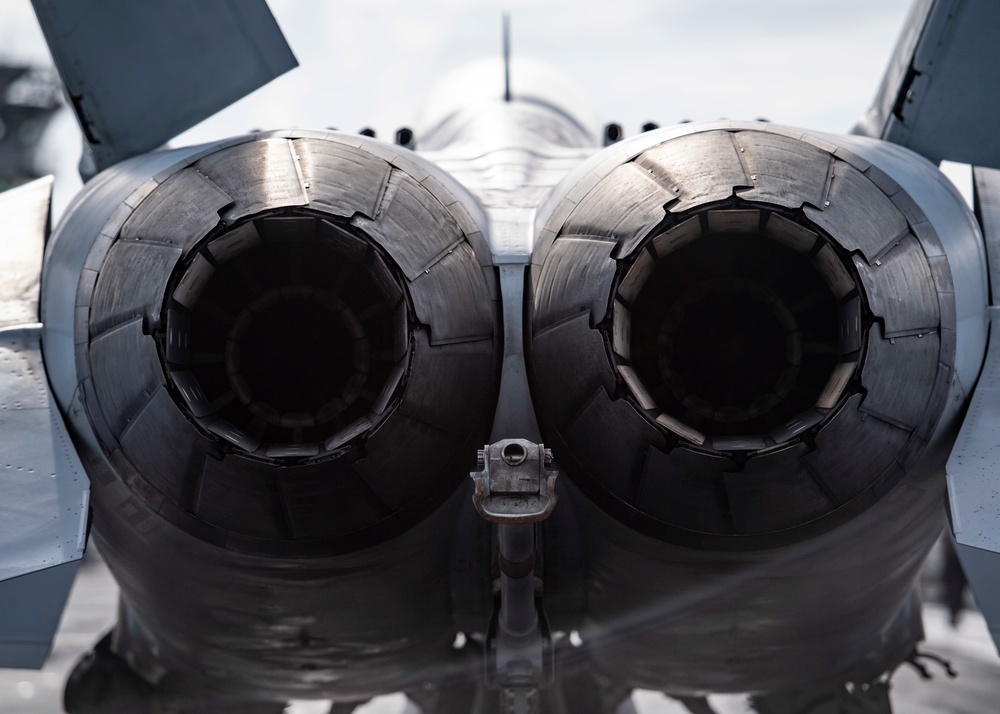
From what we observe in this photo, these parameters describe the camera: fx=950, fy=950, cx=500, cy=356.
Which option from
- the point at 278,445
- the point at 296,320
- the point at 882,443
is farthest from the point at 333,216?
the point at 882,443

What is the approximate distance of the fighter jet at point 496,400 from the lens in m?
3.29

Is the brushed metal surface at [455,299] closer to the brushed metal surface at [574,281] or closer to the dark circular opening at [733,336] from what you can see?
the brushed metal surface at [574,281]

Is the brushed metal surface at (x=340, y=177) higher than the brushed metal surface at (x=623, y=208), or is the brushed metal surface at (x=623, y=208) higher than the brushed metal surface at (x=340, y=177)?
the brushed metal surface at (x=340, y=177)

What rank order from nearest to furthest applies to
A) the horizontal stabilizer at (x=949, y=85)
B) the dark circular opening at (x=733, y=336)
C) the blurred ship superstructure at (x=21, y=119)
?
the dark circular opening at (x=733, y=336) < the horizontal stabilizer at (x=949, y=85) < the blurred ship superstructure at (x=21, y=119)

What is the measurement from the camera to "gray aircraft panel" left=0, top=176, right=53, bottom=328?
3.84 meters

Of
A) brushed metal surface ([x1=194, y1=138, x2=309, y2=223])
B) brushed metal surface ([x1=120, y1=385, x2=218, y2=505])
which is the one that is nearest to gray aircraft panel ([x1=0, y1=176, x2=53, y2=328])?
brushed metal surface ([x1=120, y1=385, x2=218, y2=505])

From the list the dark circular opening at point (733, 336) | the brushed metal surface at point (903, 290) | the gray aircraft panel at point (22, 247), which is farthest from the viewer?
the gray aircraft panel at point (22, 247)

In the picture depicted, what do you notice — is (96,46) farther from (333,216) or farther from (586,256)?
(586,256)

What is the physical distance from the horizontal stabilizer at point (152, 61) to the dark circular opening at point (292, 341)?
119 centimetres

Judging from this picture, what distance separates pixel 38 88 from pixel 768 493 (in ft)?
68.2

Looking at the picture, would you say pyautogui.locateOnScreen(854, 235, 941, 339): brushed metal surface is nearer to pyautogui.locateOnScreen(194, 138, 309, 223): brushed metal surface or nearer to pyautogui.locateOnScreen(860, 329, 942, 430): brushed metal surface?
pyautogui.locateOnScreen(860, 329, 942, 430): brushed metal surface

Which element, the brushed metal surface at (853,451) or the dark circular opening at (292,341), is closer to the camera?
the brushed metal surface at (853,451)

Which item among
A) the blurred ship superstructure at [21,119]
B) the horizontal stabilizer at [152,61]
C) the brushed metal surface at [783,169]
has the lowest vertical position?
the blurred ship superstructure at [21,119]

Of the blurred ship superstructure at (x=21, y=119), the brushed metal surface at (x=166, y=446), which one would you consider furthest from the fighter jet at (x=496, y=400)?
the blurred ship superstructure at (x=21, y=119)
